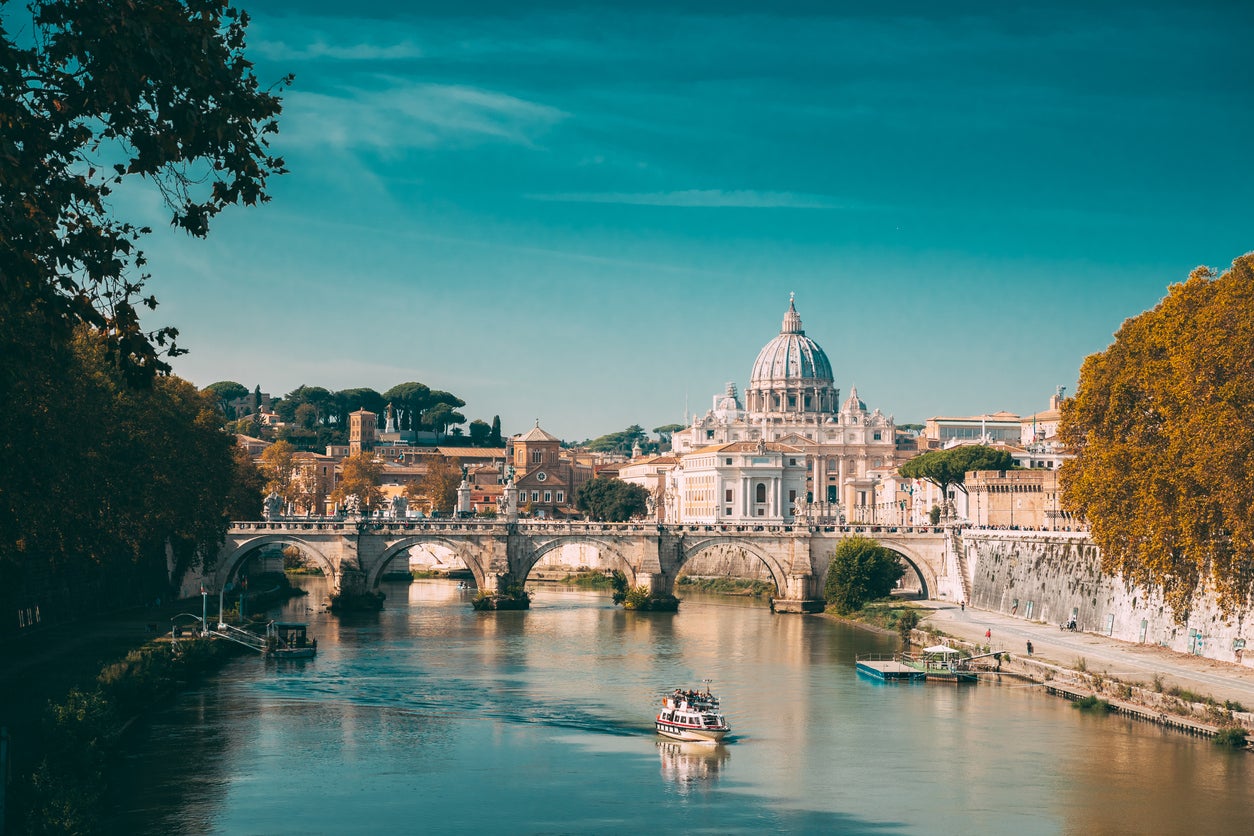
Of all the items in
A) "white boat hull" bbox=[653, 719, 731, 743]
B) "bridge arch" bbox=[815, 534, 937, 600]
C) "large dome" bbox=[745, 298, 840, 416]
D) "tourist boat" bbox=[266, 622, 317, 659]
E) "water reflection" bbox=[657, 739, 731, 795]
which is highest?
"large dome" bbox=[745, 298, 840, 416]

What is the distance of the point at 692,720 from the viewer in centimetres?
3291

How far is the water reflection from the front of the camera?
94.8ft

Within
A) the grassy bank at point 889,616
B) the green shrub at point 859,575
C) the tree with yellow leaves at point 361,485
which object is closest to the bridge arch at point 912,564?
the green shrub at point 859,575

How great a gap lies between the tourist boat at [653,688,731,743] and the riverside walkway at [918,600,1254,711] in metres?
10.1

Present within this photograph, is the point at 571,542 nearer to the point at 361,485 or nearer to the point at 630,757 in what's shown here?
the point at 630,757

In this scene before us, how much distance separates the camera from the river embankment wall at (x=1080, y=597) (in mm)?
38094

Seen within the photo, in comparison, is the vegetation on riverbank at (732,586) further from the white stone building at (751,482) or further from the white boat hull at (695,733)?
the white boat hull at (695,733)

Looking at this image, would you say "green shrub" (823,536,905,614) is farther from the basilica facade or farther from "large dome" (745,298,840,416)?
"large dome" (745,298,840,416)

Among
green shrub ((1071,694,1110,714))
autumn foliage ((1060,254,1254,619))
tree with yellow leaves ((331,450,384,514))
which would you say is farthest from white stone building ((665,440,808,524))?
green shrub ((1071,694,1110,714))

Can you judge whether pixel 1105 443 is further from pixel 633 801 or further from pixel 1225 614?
pixel 633 801

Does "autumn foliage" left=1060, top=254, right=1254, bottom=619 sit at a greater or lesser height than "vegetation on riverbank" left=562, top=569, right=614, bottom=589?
greater

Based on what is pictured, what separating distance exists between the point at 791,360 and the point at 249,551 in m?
102

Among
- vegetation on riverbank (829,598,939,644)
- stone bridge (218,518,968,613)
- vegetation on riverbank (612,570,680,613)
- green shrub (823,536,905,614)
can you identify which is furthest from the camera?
vegetation on riverbank (612,570,680,613)

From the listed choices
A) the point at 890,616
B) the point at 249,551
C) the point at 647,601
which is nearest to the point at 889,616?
the point at 890,616
